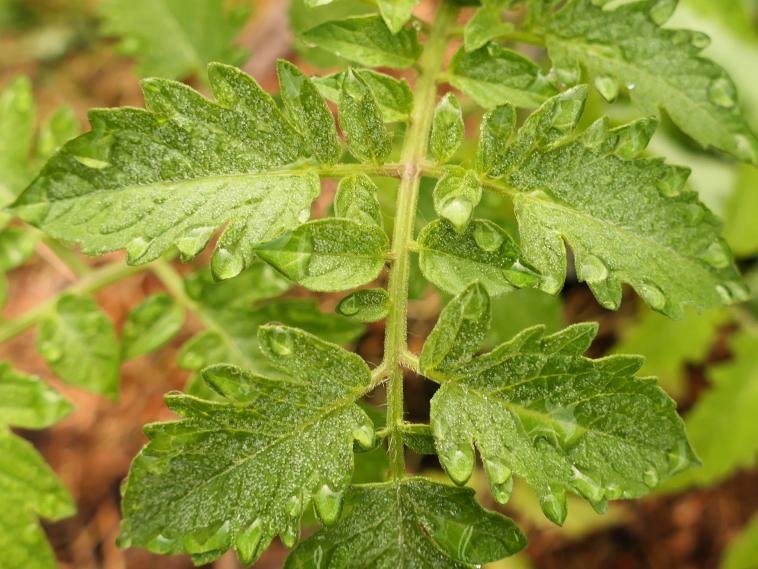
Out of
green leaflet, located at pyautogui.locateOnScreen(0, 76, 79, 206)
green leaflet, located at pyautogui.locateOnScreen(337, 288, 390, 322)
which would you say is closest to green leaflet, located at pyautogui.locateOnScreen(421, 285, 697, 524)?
green leaflet, located at pyautogui.locateOnScreen(337, 288, 390, 322)

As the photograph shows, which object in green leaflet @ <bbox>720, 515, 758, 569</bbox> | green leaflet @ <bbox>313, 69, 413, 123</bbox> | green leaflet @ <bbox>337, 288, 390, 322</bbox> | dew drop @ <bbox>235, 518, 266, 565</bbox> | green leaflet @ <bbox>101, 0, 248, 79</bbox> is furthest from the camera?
green leaflet @ <bbox>720, 515, 758, 569</bbox>

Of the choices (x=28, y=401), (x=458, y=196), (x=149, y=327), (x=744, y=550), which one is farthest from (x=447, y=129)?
(x=744, y=550)

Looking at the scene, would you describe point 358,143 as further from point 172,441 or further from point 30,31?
point 30,31

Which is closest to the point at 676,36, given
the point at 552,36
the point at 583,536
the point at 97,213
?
the point at 552,36

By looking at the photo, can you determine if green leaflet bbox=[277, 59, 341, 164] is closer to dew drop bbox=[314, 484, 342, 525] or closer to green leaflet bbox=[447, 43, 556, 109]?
green leaflet bbox=[447, 43, 556, 109]

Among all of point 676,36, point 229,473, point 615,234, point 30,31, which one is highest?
point 676,36

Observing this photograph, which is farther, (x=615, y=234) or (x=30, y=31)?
(x=30, y=31)

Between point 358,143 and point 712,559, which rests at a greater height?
point 358,143
